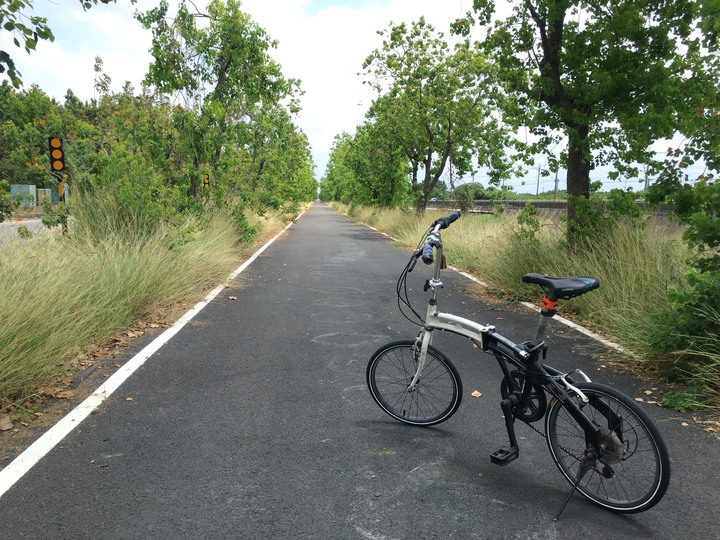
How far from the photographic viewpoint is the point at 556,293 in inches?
123

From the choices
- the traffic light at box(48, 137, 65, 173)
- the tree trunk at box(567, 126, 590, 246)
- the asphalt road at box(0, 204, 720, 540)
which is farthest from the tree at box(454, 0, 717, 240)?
the traffic light at box(48, 137, 65, 173)

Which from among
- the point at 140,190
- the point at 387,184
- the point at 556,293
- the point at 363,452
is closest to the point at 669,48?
the point at 556,293

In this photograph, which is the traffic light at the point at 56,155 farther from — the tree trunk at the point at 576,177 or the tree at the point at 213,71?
the tree trunk at the point at 576,177

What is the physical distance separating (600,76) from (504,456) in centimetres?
708

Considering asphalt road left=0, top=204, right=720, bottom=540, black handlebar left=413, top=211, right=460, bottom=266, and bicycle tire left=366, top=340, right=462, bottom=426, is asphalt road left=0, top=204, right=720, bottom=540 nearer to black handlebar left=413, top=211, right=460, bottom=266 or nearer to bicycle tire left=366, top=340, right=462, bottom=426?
bicycle tire left=366, top=340, right=462, bottom=426

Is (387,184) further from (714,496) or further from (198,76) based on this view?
(714,496)

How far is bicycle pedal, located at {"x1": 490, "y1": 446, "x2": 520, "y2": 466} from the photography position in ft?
10.7

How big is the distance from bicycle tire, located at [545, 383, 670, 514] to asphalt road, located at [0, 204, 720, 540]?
10 cm

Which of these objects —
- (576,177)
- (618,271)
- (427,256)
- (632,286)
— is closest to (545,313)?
(427,256)

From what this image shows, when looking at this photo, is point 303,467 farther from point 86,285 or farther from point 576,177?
point 576,177

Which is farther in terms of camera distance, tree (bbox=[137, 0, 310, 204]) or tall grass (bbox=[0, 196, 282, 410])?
tree (bbox=[137, 0, 310, 204])

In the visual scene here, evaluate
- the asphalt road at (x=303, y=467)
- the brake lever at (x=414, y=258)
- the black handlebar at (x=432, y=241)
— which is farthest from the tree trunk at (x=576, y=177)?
the brake lever at (x=414, y=258)

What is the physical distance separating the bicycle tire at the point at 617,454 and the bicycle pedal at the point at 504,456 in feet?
0.82

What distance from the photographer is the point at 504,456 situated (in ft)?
10.7
